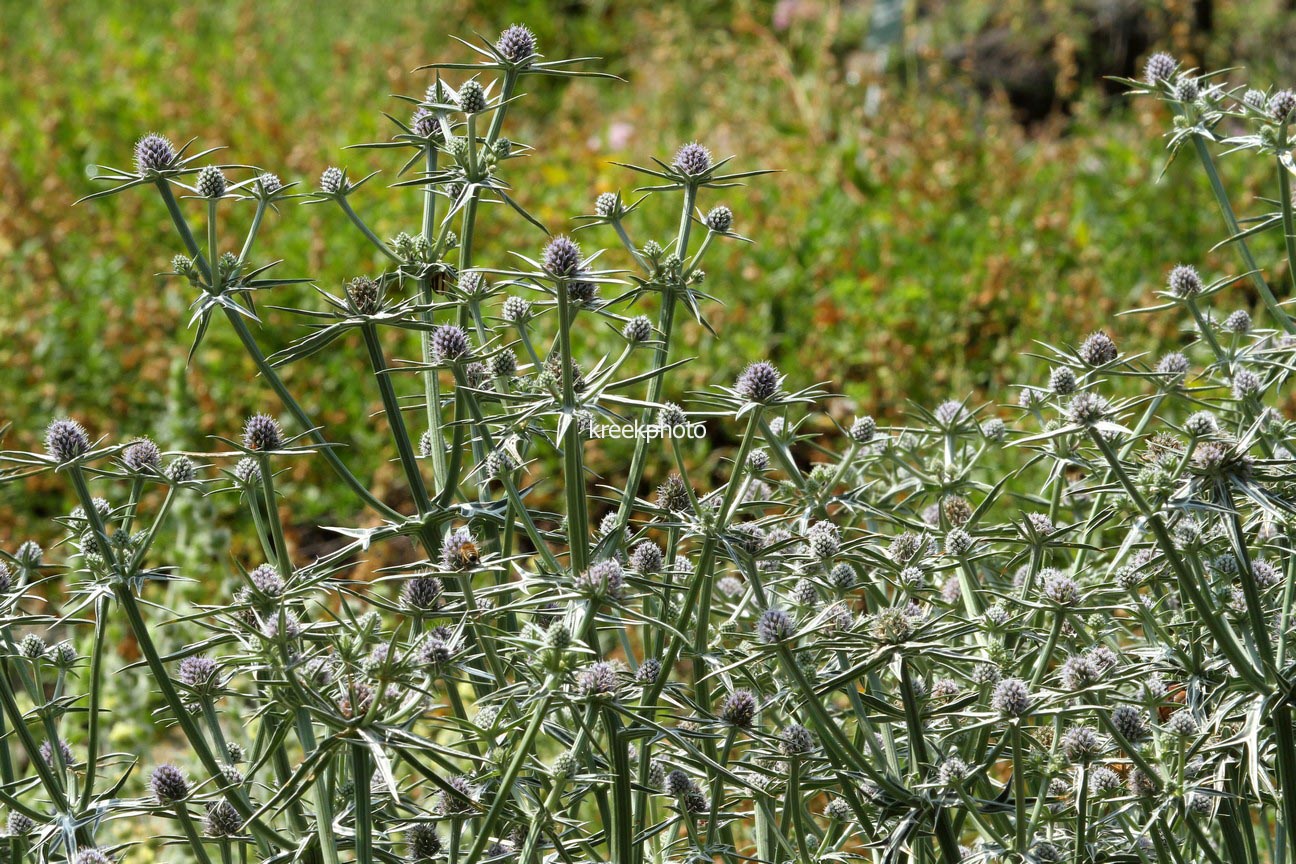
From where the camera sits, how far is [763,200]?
6109mm

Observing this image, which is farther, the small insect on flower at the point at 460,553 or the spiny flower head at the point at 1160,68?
the spiny flower head at the point at 1160,68

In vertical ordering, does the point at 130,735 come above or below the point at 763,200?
below

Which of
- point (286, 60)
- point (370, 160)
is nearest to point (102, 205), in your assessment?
point (370, 160)

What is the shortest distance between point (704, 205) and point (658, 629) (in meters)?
4.42

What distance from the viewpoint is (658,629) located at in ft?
6.06

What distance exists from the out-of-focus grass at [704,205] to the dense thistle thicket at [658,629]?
2957 millimetres

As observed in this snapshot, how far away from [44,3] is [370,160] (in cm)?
403

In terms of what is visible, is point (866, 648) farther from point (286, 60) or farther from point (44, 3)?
point (44, 3)

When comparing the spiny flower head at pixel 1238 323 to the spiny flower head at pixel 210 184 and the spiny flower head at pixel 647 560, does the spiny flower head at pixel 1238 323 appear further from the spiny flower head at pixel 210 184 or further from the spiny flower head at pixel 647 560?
the spiny flower head at pixel 210 184

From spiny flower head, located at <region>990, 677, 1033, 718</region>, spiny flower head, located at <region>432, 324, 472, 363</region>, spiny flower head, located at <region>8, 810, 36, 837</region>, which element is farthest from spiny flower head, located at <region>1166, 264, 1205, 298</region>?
spiny flower head, located at <region>8, 810, 36, 837</region>

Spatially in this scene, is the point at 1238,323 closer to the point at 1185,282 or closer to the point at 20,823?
the point at 1185,282

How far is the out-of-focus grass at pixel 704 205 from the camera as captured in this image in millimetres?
5203

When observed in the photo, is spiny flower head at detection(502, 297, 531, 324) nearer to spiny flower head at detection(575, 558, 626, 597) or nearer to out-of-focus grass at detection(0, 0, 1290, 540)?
spiny flower head at detection(575, 558, 626, 597)

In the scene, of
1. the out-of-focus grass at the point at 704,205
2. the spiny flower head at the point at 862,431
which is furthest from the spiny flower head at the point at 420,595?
the out-of-focus grass at the point at 704,205
